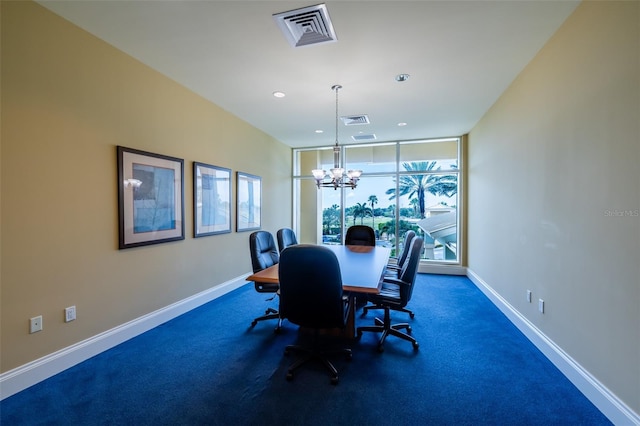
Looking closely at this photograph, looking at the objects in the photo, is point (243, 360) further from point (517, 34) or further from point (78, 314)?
point (517, 34)

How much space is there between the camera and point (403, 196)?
5.83 meters

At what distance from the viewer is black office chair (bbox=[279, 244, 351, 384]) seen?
1935 millimetres

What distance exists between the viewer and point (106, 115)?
2.52 m

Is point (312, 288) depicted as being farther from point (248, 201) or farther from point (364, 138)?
point (364, 138)

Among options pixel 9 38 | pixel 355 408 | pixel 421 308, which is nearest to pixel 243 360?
pixel 355 408

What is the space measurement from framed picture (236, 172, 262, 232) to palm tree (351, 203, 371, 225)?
2.24 m

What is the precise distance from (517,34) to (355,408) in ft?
10.6

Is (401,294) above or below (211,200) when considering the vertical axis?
below

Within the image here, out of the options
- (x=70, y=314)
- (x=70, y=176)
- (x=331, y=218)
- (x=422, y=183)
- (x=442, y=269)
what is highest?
(x=422, y=183)

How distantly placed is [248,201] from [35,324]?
9.95 feet

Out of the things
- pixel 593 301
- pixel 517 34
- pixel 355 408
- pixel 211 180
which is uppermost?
pixel 517 34

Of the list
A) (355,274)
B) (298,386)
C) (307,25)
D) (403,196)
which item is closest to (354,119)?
(403,196)

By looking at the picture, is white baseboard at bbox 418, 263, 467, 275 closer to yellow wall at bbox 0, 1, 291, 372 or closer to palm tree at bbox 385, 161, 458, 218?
palm tree at bbox 385, 161, 458, 218

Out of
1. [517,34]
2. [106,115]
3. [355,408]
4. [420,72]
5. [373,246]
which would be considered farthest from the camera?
[373,246]
